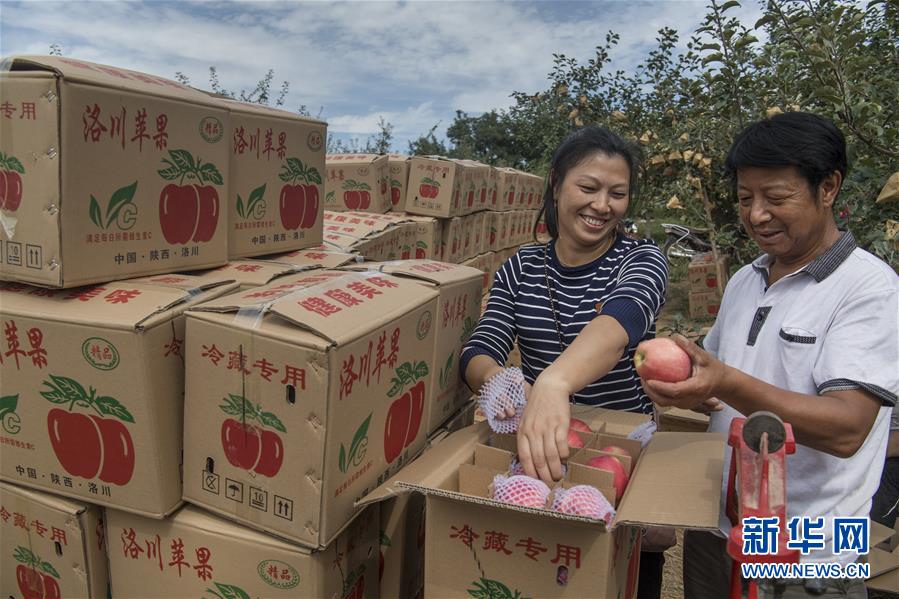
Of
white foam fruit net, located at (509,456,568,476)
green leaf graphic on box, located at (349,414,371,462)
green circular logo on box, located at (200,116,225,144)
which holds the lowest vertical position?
white foam fruit net, located at (509,456,568,476)

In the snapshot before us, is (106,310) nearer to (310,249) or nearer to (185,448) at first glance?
(185,448)

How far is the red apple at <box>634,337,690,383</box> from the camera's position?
3.76ft

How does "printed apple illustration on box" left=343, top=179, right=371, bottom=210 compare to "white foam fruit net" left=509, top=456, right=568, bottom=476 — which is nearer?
"white foam fruit net" left=509, top=456, right=568, bottom=476

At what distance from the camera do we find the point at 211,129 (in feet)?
5.39

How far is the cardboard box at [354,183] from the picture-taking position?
4977 mm

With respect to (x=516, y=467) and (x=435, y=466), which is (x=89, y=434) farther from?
(x=516, y=467)

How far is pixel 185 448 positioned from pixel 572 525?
31.1 inches

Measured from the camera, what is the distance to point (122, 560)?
1.46 m

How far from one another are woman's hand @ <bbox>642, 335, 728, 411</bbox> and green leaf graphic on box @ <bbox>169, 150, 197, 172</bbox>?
116 centimetres

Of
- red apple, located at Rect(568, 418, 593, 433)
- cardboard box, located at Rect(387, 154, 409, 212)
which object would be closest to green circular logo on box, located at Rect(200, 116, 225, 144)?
red apple, located at Rect(568, 418, 593, 433)

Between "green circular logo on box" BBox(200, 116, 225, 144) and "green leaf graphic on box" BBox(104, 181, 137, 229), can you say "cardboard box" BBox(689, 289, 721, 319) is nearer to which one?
"green circular logo on box" BBox(200, 116, 225, 144)

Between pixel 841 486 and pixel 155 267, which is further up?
pixel 155 267

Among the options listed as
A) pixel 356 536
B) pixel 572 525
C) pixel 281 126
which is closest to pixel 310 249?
pixel 281 126

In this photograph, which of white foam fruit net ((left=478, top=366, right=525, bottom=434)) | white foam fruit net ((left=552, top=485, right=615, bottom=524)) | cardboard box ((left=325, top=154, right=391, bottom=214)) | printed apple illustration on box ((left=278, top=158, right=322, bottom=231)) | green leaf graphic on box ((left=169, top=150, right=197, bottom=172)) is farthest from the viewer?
cardboard box ((left=325, top=154, right=391, bottom=214))
